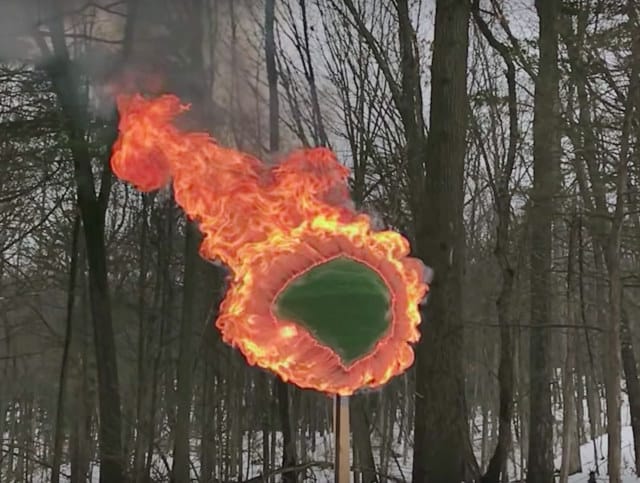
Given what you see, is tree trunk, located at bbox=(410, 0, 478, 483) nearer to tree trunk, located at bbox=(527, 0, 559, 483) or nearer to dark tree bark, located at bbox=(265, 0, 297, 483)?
tree trunk, located at bbox=(527, 0, 559, 483)

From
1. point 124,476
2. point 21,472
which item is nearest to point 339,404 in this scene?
point 124,476

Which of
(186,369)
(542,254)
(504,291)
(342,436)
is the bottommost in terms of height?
(186,369)

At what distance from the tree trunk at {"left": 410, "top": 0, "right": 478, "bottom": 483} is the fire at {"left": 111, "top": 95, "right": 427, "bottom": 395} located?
225 centimetres

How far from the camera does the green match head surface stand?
11.9 feet

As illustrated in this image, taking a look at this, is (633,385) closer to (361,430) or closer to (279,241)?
(361,430)

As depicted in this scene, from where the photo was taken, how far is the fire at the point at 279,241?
3902 mm

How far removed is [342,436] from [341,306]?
2.48ft

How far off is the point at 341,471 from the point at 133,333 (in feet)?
50.4

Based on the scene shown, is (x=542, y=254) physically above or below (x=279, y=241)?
above

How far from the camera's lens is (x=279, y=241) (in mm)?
4309

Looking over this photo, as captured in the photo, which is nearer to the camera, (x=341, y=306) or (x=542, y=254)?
(x=341, y=306)

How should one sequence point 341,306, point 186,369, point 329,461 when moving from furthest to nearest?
point 329,461 < point 186,369 < point 341,306

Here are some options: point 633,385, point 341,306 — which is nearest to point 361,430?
point 633,385

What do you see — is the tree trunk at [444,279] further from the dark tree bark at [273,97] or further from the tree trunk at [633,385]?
the tree trunk at [633,385]
